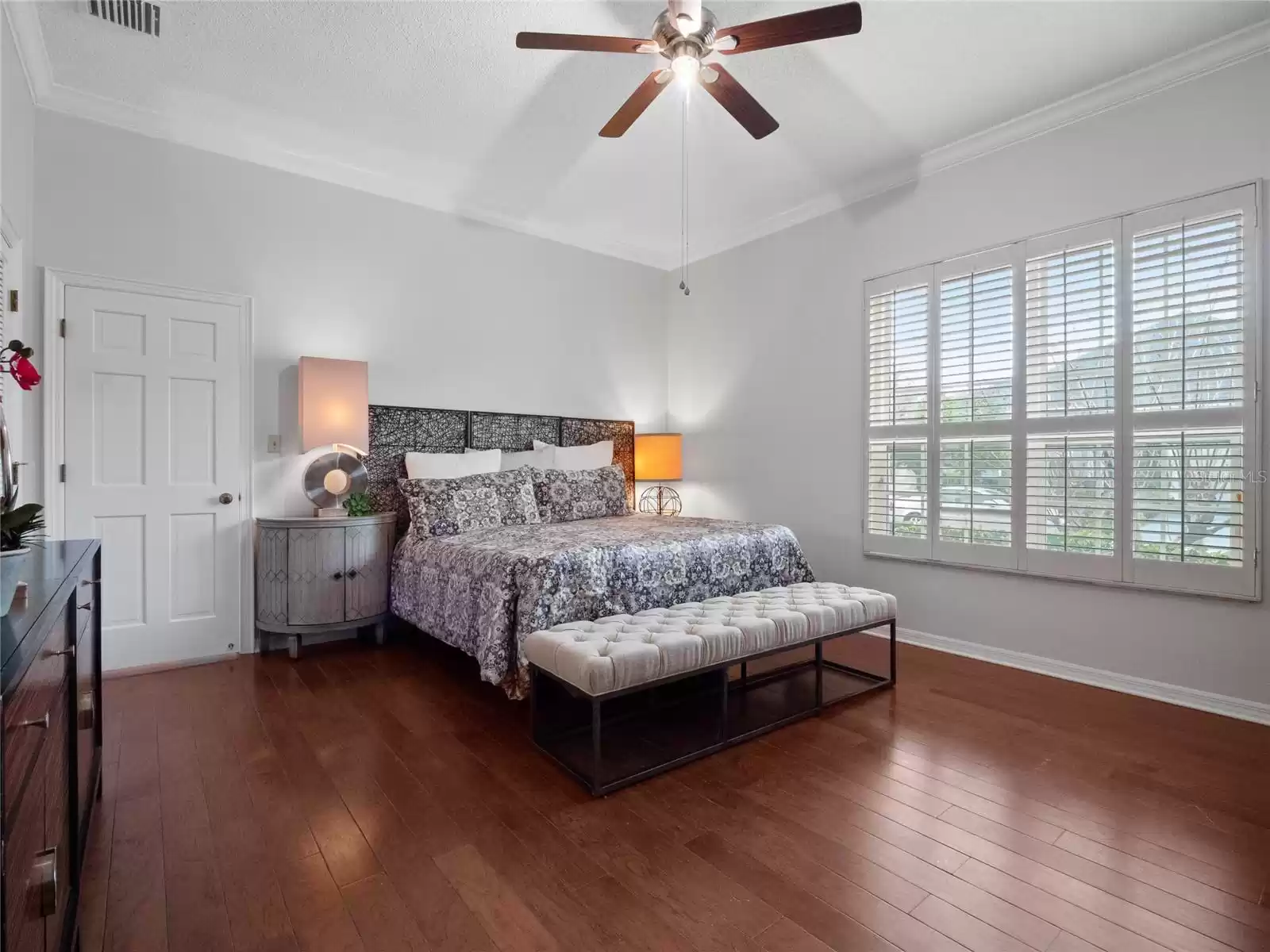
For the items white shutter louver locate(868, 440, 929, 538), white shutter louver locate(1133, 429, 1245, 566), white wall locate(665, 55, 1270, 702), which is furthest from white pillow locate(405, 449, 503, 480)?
white shutter louver locate(1133, 429, 1245, 566)

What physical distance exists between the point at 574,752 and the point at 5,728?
1833 mm

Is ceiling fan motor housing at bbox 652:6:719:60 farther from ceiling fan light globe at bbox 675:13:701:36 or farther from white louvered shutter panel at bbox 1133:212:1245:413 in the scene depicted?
white louvered shutter panel at bbox 1133:212:1245:413

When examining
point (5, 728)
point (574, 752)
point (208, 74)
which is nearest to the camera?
point (5, 728)

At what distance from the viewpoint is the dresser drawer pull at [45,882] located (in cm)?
100

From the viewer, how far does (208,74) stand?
304 centimetres

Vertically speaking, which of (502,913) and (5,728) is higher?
(5,728)

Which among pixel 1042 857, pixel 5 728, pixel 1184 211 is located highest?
pixel 1184 211

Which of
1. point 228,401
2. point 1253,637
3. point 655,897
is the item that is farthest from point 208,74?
point 1253,637

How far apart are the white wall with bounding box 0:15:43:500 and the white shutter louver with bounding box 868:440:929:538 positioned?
4415mm

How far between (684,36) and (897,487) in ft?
9.13

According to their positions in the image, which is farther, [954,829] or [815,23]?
[815,23]

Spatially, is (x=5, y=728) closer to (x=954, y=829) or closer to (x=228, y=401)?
(x=954, y=829)

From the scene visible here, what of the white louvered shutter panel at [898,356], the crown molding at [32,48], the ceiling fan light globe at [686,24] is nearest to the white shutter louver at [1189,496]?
the white louvered shutter panel at [898,356]

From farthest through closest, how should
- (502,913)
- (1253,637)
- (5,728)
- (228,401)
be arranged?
(228,401) < (1253,637) < (502,913) < (5,728)
